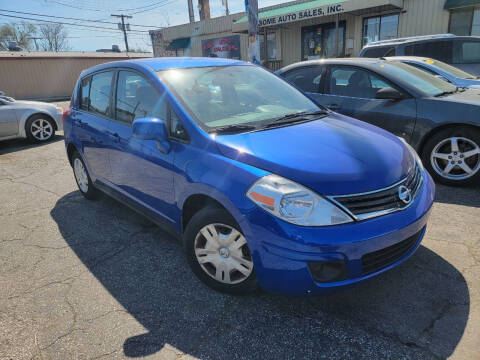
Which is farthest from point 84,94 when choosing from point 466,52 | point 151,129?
point 466,52

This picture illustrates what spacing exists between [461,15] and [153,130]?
1539 centimetres

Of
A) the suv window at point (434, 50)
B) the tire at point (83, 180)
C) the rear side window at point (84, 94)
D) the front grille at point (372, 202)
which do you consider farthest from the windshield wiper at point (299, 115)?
the suv window at point (434, 50)

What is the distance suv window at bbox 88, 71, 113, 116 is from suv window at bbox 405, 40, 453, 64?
7.80m

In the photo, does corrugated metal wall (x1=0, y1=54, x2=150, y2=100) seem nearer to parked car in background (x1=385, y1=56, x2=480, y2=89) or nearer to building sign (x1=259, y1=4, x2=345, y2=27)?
building sign (x1=259, y1=4, x2=345, y2=27)

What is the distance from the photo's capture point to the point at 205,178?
2.42 meters

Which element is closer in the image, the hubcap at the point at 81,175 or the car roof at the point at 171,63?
the car roof at the point at 171,63

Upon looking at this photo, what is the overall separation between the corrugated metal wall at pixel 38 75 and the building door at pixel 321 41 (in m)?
17.9

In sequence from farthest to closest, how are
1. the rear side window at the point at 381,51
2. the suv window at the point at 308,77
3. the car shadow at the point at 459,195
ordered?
the rear side window at the point at 381,51 < the suv window at the point at 308,77 < the car shadow at the point at 459,195

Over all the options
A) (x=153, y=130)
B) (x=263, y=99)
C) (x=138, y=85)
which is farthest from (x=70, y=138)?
(x=263, y=99)

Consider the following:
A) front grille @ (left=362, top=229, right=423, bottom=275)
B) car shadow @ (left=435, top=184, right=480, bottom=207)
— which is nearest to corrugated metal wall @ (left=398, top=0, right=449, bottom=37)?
car shadow @ (left=435, top=184, right=480, bottom=207)

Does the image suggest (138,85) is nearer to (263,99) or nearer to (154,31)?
(263,99)

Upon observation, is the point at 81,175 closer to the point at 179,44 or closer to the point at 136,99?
the point at 136,99

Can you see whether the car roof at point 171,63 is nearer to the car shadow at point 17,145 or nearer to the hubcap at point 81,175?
the hubcap at point 81,175

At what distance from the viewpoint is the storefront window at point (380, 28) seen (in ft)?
50.1
